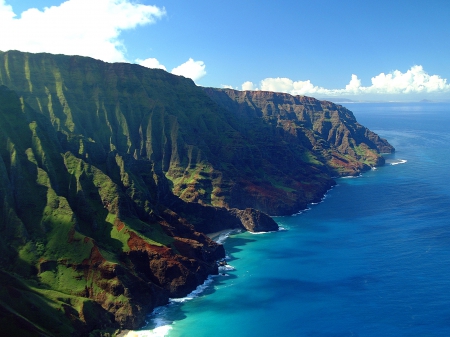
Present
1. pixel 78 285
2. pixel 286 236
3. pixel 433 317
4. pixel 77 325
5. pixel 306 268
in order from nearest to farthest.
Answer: pixel 77 325
pixel 433 317
pixel 78 285
pixel 306 268
pixel 286 236

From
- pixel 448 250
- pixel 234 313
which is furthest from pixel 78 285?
pixel 448 250

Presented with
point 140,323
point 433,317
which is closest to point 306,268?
point 433,317

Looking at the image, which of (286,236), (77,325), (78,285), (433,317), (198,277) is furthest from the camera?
(286,236)

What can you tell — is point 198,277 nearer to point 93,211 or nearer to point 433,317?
point 93,211

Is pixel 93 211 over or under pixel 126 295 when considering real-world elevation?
over

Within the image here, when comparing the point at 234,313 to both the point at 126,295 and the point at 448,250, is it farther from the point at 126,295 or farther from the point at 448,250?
the point at 448,250

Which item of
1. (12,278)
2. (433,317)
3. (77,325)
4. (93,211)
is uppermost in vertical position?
(93,211)

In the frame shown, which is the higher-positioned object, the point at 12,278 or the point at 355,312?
the point at 12,278

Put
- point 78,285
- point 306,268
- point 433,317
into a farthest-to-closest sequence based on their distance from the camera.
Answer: point 306,268, point 78,285, point 433,317

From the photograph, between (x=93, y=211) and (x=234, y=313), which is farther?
(x=93, y=211)
